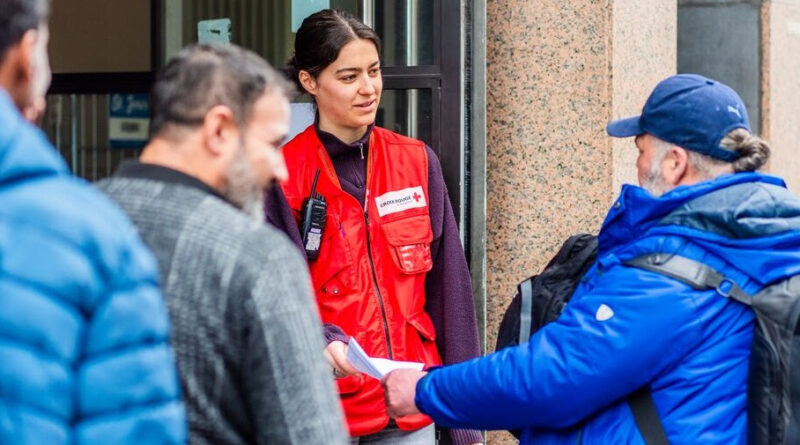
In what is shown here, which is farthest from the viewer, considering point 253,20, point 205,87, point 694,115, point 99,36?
point 99,36

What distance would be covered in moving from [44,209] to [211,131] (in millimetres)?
444

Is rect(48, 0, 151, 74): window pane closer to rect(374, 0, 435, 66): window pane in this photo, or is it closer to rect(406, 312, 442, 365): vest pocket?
rect(374, 0, 435, 66): window pane

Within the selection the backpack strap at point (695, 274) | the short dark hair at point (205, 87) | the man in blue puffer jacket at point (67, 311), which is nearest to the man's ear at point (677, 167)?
the backpack strap at point (695, 274)

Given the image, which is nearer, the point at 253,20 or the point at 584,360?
the point at 584,360

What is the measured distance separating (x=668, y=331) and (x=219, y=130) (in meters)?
1.26

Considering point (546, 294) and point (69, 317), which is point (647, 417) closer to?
point (546, 294)

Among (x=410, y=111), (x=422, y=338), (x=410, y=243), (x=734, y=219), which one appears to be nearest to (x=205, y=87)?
(x=734, y=219)

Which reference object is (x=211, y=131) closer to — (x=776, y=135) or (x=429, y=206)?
(x=429, y=206)

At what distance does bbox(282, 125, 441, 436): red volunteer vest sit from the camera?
12.7 feet

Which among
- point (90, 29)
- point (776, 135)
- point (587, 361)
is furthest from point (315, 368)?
point (90, 29)

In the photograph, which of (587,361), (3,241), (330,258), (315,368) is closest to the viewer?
(3,241)

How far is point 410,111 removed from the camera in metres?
4.90

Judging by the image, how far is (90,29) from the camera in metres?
8.34

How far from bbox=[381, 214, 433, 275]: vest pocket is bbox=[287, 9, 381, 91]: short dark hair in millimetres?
580
